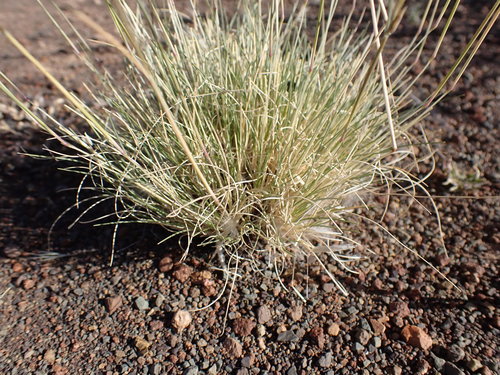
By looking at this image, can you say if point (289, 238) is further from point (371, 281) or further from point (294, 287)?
point (371, 281)

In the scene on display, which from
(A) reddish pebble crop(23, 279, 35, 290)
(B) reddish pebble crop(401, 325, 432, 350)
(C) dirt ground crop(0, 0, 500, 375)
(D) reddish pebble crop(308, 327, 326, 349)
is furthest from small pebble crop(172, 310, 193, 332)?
(B) reddish pebble crop(401, 325, 432, 350)

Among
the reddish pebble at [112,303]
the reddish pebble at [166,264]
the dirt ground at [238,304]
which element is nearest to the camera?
the dirt ground at [238,304]

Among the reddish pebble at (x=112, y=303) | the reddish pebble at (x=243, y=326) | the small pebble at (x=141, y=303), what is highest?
the reddish pebble at (x=112, y=303)

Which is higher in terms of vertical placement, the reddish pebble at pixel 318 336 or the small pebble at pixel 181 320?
the small pebble at pixel 181 320

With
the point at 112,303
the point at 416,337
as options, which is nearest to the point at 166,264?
the point at 112,303

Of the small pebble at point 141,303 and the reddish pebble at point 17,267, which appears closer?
the small pebble at point 141,303

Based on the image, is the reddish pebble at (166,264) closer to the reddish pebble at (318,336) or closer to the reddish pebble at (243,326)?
the reddish pebble at (243,326)

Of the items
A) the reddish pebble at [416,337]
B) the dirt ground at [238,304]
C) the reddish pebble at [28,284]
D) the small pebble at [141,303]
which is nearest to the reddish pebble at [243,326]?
the dirt ground at [238,304]

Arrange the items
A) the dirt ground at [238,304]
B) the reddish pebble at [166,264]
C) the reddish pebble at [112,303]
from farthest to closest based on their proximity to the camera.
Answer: the reddish pebble at [166,264] < the reddish pebble at [112,303] < the dirt ground at [238,304]

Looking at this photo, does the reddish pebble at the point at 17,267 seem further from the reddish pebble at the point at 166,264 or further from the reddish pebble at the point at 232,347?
the reddish pebble at the point at 232,347

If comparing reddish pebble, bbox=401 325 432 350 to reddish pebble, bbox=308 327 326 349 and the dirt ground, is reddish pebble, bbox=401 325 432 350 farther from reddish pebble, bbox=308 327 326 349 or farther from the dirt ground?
reddish pebble, bbox=308 327 326 349
